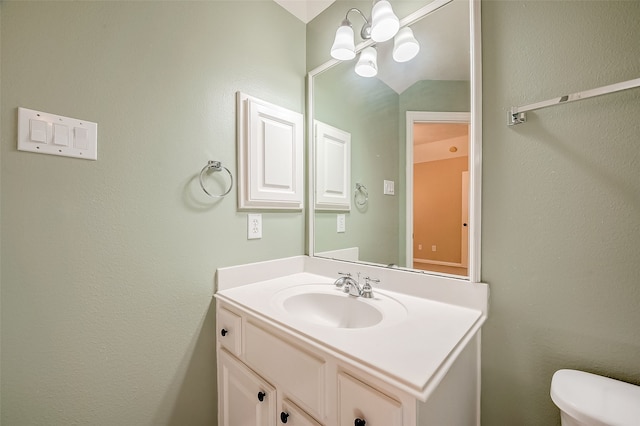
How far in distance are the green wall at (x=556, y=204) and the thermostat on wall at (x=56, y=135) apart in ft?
4.41

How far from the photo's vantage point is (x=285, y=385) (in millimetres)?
774

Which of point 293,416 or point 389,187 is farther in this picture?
point 389,187

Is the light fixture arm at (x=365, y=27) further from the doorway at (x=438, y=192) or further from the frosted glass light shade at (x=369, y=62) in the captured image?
the doorway at (x=438, y=192)

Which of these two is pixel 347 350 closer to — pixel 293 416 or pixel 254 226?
pixel 293 416

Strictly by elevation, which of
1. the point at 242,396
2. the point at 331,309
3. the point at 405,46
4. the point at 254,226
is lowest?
the point at 242,396

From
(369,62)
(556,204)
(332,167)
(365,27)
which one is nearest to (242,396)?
(332,167)

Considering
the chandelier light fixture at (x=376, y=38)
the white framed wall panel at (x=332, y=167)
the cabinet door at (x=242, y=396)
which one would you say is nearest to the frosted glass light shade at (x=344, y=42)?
the chandelier light fixture at (x=376, y=38)

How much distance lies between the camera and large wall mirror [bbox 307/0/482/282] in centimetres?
94

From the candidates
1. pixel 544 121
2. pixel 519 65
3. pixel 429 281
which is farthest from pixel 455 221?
pixel 519 65

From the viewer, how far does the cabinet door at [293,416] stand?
71 cm

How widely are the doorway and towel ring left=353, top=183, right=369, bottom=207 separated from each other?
0.24 meters

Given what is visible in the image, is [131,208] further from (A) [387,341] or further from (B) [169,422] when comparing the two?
(A) [387,341]

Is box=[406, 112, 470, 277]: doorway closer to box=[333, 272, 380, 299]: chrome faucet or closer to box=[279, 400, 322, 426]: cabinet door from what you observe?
box=[333, 272, 380, 299]: chrome faucet

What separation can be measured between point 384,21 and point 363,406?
1.32 metres
